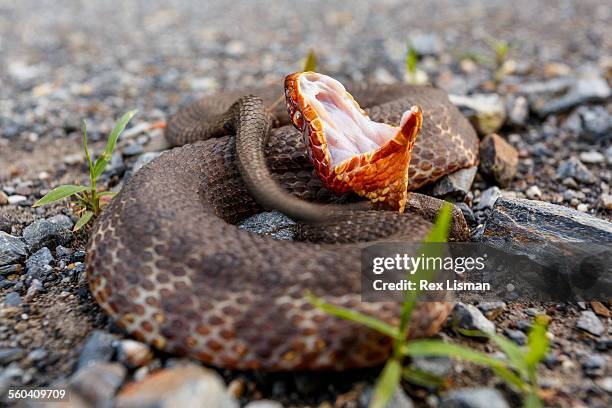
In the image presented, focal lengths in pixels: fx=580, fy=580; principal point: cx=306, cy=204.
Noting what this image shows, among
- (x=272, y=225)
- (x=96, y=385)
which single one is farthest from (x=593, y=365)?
(x=96, y=385)

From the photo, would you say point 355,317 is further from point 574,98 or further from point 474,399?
point 574,98

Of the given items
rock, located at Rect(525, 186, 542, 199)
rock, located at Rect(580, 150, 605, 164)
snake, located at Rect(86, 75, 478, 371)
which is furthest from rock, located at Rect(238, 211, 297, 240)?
rock, located at Rect(580, 150, 605, 164)

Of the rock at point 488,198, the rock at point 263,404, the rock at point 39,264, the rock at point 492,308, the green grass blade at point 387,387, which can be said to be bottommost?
the rock at point 492,308

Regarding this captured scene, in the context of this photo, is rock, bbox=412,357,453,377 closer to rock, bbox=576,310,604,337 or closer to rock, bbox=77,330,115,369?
rock, bbox=576,310,604,337

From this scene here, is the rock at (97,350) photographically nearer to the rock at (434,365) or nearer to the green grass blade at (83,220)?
the green grass blade at (83,220)

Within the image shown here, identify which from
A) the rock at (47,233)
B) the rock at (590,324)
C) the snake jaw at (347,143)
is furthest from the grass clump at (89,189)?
the rock at (590,324)
